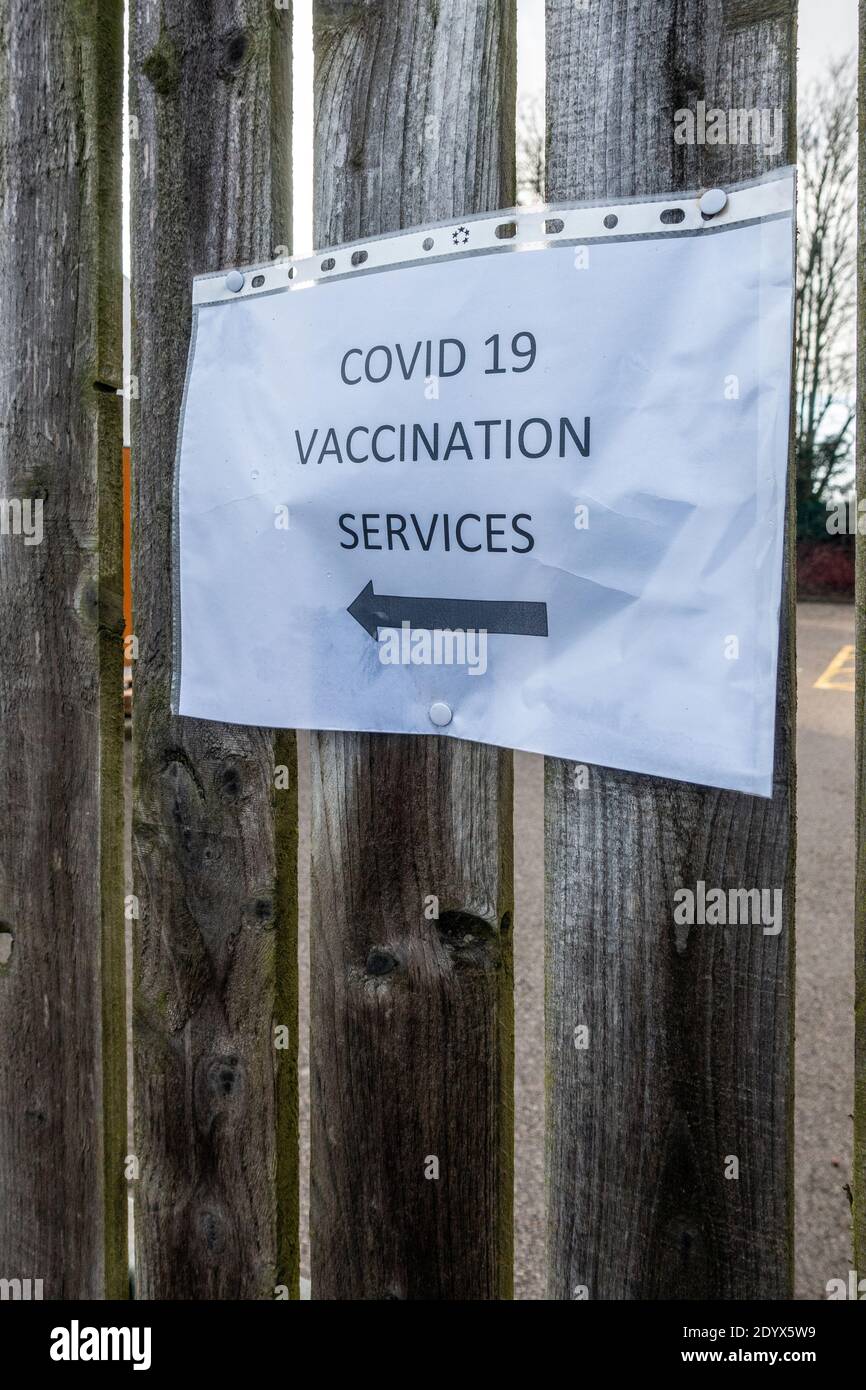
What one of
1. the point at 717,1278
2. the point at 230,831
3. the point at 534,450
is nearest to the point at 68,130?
the point at 534,450

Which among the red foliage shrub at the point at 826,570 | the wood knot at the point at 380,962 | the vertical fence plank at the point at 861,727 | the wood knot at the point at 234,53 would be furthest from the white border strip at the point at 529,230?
the red foliage shrub at the point at 826,570

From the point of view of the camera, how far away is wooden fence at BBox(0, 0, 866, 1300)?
45.7 inches

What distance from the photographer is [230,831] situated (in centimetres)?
142

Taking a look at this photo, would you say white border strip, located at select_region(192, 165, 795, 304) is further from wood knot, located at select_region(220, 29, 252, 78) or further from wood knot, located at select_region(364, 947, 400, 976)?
wood knot, located at select_region(364, 947, 400, 976)

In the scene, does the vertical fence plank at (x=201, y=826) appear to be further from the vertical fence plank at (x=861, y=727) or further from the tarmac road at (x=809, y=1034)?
the vertical fence plank at (x=861, y=727)

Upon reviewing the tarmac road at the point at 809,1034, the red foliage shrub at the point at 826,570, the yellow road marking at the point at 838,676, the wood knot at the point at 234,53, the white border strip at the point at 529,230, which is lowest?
the tarmac road at the point at 809,1034

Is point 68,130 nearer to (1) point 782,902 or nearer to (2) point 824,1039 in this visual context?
(1) point 782,902

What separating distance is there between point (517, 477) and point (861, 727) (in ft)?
1.58

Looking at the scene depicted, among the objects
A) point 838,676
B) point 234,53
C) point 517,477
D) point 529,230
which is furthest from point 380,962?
point 838,676

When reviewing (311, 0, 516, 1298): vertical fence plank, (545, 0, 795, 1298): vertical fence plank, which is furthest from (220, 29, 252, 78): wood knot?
(545, 0, 795, 1298): vertical fence plank

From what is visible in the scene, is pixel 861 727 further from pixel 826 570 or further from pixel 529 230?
pixel 826 570

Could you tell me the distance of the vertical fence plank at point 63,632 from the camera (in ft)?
5.01

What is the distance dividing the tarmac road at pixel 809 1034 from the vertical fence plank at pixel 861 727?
0.73 m

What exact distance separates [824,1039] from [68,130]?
356cm
